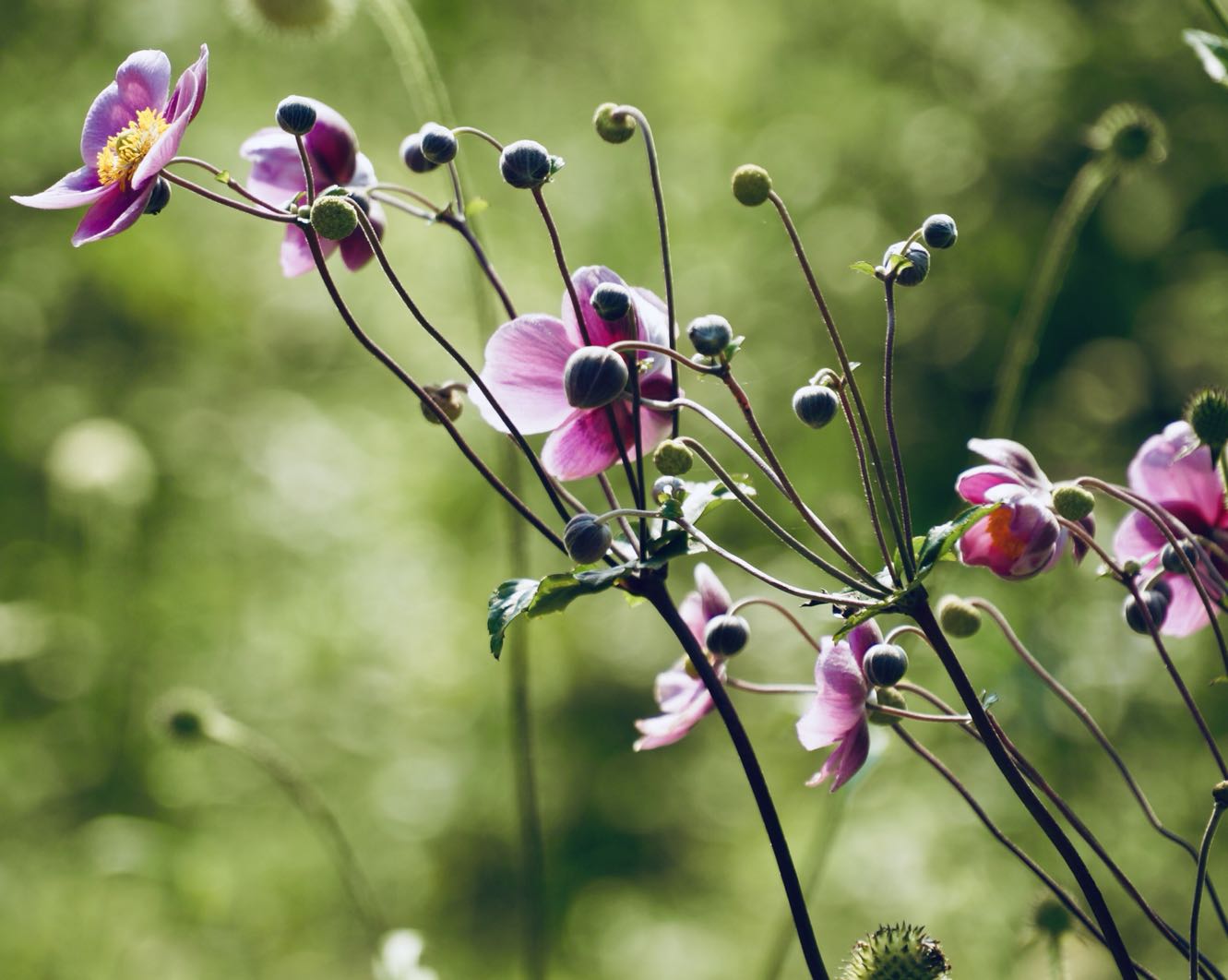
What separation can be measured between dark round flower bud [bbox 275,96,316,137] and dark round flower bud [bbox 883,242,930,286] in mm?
168

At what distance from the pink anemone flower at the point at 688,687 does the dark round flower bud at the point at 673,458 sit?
5 cm

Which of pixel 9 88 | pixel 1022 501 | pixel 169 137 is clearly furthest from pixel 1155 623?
pixel 9 88

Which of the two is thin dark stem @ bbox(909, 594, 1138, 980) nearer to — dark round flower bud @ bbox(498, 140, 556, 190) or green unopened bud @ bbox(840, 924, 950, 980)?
green unopened bud @ bbox(840, 924, 950, 980)

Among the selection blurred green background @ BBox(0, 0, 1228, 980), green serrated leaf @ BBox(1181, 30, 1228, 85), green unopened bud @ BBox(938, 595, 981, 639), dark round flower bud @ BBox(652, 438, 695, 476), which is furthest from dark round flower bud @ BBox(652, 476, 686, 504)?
blurred green background @ BBox(0, 0, 1228, 980)

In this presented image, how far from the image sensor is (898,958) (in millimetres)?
320

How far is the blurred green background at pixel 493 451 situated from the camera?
61.8 inches

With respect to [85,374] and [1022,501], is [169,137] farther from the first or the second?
[85,374]

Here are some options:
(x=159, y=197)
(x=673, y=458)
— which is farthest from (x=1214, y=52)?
(x=159, y=197)

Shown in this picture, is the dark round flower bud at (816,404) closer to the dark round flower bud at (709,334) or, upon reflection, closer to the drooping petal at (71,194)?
the dark round flower bud at (709,334)

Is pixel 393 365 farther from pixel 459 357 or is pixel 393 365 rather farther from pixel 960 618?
pixel 960 618

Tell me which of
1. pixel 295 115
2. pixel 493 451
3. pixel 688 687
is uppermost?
pixel 493 451

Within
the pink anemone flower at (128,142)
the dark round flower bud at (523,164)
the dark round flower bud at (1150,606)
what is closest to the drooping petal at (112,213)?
the pink anemone flower at (128,142)

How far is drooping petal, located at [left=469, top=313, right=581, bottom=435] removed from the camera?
37 cm

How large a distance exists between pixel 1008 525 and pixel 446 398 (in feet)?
0.62
